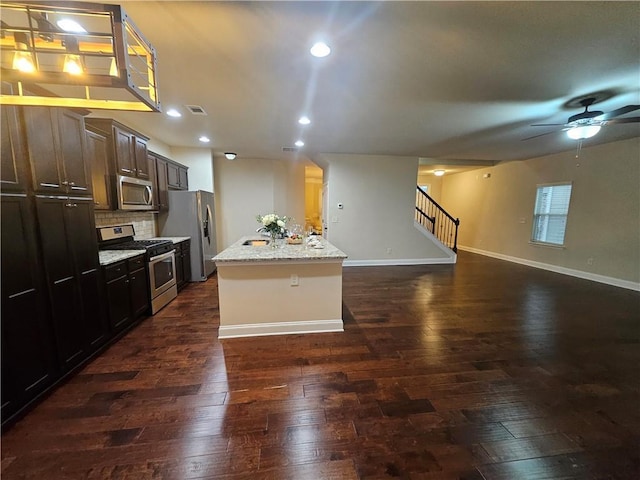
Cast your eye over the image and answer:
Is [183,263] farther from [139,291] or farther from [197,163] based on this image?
[197,163]

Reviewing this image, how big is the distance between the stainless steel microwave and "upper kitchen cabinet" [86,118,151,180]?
9 centimetres

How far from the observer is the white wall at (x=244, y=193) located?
6.30m

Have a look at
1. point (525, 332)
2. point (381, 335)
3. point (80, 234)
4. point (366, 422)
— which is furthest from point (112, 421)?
point (525, 332)

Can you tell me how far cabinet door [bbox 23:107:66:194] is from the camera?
1.77 metres

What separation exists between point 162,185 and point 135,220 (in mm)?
746

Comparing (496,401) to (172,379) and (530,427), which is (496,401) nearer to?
(530,427)

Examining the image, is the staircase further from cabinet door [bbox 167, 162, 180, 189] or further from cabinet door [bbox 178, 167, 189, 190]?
cabinet door [bbox 167, 162, 180, 189]

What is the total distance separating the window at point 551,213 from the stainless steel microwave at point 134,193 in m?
8.15

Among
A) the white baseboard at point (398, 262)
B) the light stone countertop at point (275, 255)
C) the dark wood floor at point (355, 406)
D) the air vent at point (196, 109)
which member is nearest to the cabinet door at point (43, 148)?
the light stone countertop at point (275, 255)

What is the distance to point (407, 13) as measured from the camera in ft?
5.36

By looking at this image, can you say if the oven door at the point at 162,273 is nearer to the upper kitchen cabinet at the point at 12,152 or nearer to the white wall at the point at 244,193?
the upper kitchen cabinet at the point at 12,152

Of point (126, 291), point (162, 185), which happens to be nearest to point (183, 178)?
point (162, 185)

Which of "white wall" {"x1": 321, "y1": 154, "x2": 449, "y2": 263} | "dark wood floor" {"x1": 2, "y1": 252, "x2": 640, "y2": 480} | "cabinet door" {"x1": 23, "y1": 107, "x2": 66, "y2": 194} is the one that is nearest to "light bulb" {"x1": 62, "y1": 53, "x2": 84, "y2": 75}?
"cabinet door" {"x1": 23, "y1": 107, "x2": 66, "y2": 194}

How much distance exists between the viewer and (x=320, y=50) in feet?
6.49
